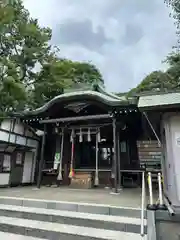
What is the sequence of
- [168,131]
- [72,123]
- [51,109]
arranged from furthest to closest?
1. [72,123]
2. [51,109]
3. [168,131]

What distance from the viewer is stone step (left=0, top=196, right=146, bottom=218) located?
12.3 ft

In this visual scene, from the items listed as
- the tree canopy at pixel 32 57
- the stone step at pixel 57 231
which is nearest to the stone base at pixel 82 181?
the stone step at pixel 57 231

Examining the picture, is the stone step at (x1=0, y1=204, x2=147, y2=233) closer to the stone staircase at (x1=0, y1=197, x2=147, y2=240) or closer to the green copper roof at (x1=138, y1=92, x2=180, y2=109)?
the stone staircase at (x1=0, y1=197, x2=147, y2=240)

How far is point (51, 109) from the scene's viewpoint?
27.1 ft

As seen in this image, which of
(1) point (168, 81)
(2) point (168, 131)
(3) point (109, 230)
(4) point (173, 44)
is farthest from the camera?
(1) point (168, 81)

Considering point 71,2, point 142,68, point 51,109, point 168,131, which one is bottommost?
point 168,131

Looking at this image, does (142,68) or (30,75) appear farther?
(142,68)

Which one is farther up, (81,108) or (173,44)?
(173,44)

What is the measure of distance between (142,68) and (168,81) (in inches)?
254

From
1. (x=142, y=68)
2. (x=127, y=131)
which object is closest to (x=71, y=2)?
(x=127, y=131)

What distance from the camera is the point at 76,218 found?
145 inches

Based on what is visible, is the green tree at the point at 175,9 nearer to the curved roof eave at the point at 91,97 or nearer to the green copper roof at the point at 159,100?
the curved roof eave at the point at 91,97

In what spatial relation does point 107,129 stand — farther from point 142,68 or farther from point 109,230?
point 142,68

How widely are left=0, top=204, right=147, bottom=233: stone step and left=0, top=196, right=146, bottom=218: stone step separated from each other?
124mm
